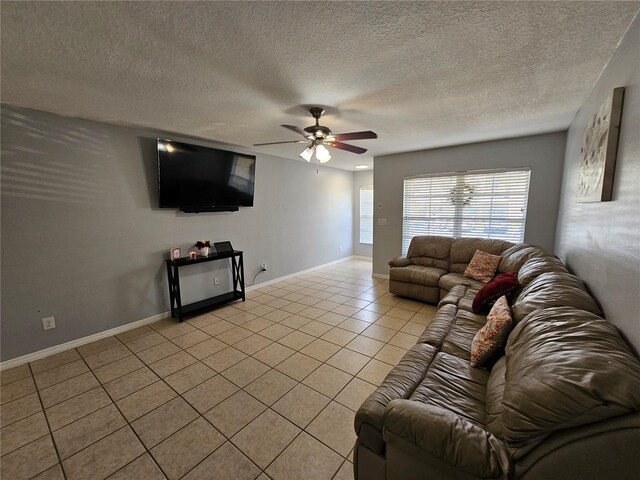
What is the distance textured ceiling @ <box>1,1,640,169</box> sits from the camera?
4.30ft

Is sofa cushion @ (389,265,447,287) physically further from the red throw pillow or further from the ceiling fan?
the ceiling fan

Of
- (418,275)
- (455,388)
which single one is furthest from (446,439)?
(418,275)

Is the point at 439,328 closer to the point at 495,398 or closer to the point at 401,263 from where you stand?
the point at 495,398

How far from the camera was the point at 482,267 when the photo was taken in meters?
3.49

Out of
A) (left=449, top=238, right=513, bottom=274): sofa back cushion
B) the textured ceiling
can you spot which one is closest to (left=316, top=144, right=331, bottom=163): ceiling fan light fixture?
the textured ceiling

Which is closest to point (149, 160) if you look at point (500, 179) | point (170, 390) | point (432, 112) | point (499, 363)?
point (170, 390)

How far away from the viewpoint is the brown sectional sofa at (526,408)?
0.81m

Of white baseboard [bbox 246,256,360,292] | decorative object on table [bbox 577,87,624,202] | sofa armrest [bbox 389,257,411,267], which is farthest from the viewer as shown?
white baseboard [bbox 246,256,360,292]

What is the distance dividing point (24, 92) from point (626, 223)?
4.12 metres

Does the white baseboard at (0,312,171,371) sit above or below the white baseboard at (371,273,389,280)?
below

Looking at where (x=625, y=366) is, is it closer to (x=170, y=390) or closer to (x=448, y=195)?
(x=170, y=390)

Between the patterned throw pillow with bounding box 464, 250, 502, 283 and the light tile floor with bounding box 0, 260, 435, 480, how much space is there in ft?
2.60

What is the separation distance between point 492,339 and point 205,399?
6.95 ft

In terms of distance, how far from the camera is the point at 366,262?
6797 millimetres
